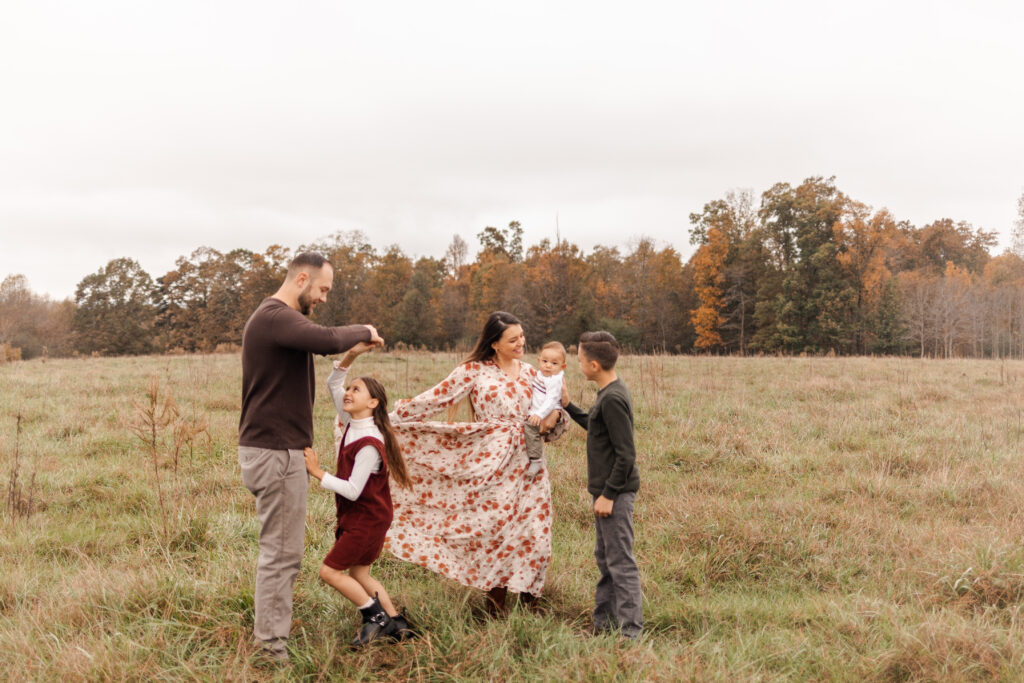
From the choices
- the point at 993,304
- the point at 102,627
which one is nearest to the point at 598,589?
the point at 102,627

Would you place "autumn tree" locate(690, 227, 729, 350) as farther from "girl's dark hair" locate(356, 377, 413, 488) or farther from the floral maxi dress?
"girl's dark hair" locate(356, 377, 413, 488)

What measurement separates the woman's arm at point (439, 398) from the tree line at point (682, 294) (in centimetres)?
3363

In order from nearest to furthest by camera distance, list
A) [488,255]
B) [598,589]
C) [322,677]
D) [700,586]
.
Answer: [322,677], [598,589], [700,586], [488,255]

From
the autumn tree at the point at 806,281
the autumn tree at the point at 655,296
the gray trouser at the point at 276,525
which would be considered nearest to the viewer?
the gray trouser at the point at 276,525

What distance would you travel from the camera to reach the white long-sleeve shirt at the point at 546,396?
4684mm

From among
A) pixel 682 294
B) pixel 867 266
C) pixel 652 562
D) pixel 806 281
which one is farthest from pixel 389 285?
pixel 652 562

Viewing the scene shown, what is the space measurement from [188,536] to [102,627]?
Result: 5.61 ft

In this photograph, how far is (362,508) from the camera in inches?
158

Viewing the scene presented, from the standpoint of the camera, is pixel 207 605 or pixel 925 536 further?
pixel 925 536

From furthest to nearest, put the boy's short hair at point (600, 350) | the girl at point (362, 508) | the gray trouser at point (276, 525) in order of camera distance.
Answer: the boy's short hair at point (600, 350) → the girl at point (362, 508) → the gray trouser at point (276, 525)

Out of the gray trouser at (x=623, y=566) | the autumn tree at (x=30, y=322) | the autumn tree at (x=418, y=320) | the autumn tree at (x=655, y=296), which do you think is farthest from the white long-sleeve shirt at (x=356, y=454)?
the autumn tree at (x=30, y=322)

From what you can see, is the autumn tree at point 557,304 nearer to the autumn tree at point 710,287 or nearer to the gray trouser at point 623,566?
the autumn tree at point 710,287

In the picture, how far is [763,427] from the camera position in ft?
33.7

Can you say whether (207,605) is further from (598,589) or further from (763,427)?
(763,427)
